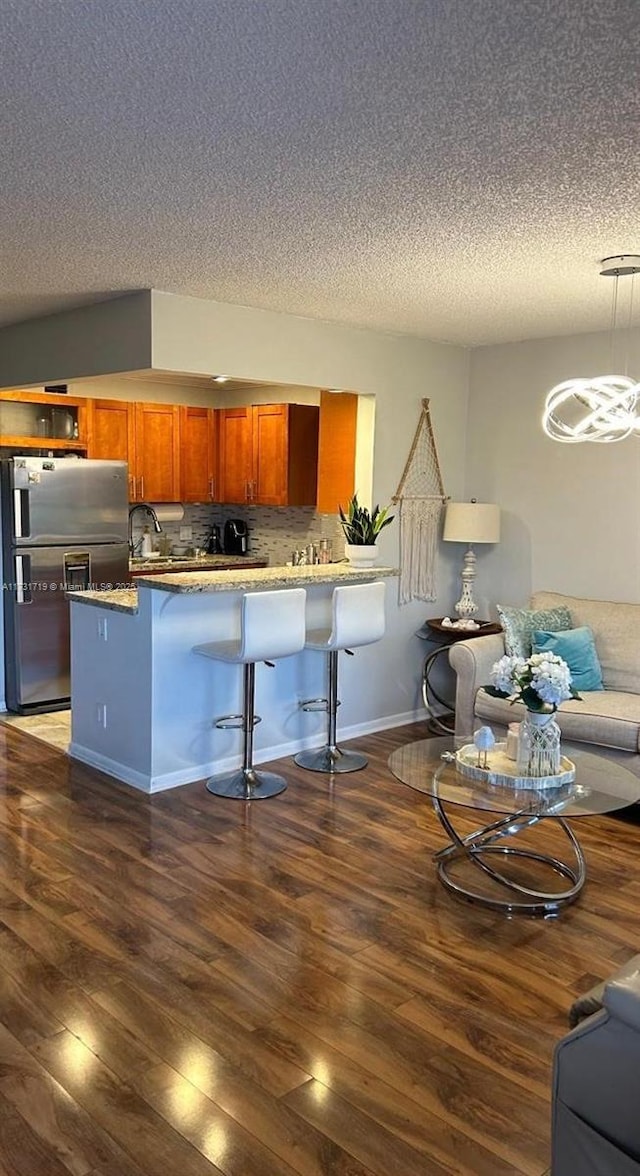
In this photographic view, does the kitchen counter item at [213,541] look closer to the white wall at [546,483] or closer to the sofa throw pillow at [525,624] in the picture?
the white wall at [546,483]

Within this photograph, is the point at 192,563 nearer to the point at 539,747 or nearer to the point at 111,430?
the point at 111,430

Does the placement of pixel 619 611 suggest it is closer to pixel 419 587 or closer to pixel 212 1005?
pixel 419 587

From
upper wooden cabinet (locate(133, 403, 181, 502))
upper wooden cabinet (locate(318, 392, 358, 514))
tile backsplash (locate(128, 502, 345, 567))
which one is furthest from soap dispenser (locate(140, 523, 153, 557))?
upper wooden cabinet (locate(318, 392, 358, 514))

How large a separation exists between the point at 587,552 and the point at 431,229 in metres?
2.94

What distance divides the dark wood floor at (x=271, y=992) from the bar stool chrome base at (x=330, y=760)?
652mm

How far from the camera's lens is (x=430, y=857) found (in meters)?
3.84

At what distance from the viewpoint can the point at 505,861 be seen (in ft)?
12.5

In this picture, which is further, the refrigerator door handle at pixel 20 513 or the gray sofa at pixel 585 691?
the refrigerator door handle at pixel 20 513

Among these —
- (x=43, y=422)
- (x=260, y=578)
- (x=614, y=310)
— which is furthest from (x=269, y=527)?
(x=614, y=310)

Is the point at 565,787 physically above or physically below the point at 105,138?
below

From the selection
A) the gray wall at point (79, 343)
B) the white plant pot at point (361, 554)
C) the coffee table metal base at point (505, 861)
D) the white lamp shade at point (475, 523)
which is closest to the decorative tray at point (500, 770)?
the coffee table metal base at point (505, 861)

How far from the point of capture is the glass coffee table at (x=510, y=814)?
3.22m

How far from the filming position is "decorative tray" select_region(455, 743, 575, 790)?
334 centimetres

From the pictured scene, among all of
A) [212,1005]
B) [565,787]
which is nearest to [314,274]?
[565,787]
